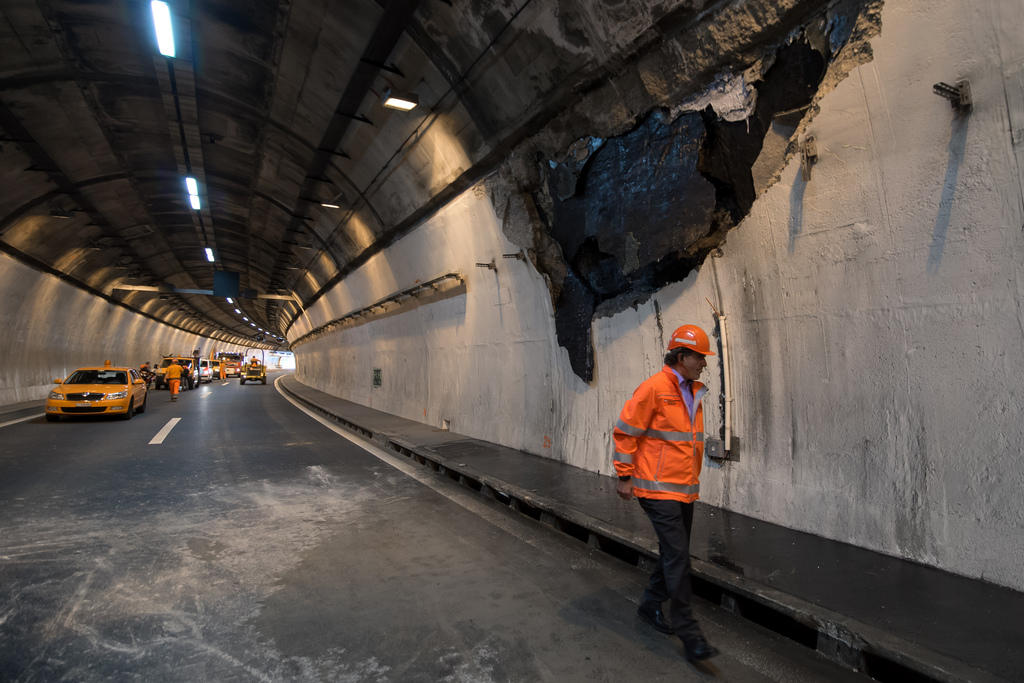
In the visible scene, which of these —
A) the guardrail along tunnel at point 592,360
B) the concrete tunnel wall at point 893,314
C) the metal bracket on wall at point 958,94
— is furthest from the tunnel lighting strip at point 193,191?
the metal bracket on wall at point 958,94

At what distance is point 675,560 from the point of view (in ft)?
11.1

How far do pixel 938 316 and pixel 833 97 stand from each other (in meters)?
1.88

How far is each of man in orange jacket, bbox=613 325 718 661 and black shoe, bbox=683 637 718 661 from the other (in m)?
0.19

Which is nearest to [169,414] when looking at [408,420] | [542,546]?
[408,420]

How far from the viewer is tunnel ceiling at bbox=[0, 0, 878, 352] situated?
531 cm

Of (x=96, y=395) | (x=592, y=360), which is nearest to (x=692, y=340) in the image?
(x=592, y=360)

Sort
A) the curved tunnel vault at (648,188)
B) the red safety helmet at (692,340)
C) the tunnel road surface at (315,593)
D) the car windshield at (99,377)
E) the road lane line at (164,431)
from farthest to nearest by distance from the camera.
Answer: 1. the car windshield at (99,377)
2. the road lane line at (164,431)
3. the curved tunnel vault at (648,188)
4. the red safety helmet at (692,340)
5. the tunnel road surface at (315,593)

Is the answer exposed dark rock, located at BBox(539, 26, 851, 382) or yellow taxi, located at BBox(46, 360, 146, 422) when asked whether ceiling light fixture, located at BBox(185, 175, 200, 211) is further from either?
exposed dark rock, located at BBox(539, 26, 851, 382)

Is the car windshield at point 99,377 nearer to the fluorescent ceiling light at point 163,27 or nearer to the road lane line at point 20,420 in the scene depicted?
the road lane line at point 20,420

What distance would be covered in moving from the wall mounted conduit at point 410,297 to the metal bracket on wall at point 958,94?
843cm

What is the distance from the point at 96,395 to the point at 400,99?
1228 centimetres

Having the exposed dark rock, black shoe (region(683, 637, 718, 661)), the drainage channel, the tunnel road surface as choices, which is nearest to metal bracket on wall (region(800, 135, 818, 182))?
the exposed dark rock

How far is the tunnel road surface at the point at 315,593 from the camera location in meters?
3.09

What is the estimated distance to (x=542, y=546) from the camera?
526cm
